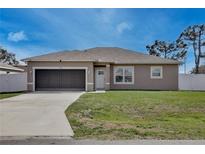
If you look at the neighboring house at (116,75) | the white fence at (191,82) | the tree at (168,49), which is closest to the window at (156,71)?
the neighboring house at (116,75)

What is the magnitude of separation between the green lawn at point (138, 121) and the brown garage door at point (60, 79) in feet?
40.9

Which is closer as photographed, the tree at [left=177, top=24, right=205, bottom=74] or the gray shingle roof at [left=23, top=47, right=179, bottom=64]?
the gray shingle roof at [left=23, top=47, right=179, bottom=64]

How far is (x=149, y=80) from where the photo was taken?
2508 cm

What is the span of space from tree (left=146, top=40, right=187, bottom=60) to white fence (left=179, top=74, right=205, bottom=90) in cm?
1447

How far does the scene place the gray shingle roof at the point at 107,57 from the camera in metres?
23.5

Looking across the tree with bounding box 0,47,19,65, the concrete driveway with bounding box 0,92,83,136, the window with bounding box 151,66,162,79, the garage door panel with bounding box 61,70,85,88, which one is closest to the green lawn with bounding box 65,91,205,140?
the concrete driveway with bounding box 0,92,83,136

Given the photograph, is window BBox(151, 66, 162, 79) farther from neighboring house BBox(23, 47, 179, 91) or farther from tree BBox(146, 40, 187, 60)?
tree BBox(146, 40, 187, 60)

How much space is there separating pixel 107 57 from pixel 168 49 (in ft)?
65.2

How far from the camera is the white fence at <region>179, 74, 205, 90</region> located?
27906 millimetres

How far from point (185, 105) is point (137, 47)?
19.2m

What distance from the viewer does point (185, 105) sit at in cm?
1345

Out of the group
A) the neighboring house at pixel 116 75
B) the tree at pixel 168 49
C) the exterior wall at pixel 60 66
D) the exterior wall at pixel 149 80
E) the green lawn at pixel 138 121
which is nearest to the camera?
the green lawn at pixel 138 121

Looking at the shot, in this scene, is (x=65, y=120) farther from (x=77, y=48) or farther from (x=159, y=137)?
(x=77, y=48)

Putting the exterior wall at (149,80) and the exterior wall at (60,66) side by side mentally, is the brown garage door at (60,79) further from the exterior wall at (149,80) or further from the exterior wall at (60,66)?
the exterior wall at (149,80)
